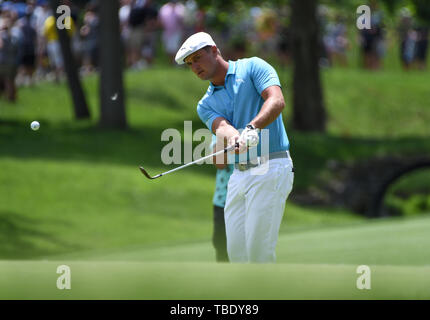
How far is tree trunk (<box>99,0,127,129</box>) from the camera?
15.1m

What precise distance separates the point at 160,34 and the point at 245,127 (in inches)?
702

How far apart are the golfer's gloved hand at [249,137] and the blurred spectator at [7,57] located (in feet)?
26.6

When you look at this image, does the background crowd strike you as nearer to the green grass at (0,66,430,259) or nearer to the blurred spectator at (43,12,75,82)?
the blurred spectator at (43,12,75,82)

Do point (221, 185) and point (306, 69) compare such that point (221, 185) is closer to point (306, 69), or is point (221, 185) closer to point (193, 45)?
point (193, 45)

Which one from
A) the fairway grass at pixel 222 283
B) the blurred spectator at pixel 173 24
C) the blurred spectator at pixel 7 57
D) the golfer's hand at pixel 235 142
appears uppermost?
the blurred spectator at pixel 173 24

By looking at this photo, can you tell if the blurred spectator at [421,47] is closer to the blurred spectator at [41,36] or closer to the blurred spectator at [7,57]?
the blurred spectator at [41,36]

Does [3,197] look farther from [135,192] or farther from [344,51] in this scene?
[344,51]

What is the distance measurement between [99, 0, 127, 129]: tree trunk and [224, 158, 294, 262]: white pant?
29.3 ft

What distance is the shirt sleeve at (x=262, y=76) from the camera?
595 cm

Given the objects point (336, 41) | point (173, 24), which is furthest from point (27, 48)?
point (336, 41)

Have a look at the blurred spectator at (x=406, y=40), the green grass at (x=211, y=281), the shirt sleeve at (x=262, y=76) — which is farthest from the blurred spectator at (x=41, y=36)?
the shirt sleeve at (x=262, y=76)

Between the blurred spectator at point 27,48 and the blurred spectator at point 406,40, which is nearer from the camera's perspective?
the blurred spectator at point 27,48

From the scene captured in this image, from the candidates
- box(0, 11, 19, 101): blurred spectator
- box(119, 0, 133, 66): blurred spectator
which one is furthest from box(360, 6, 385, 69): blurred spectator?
box(0, 11, 19, 101): blurred spectator

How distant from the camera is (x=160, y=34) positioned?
23.5m
